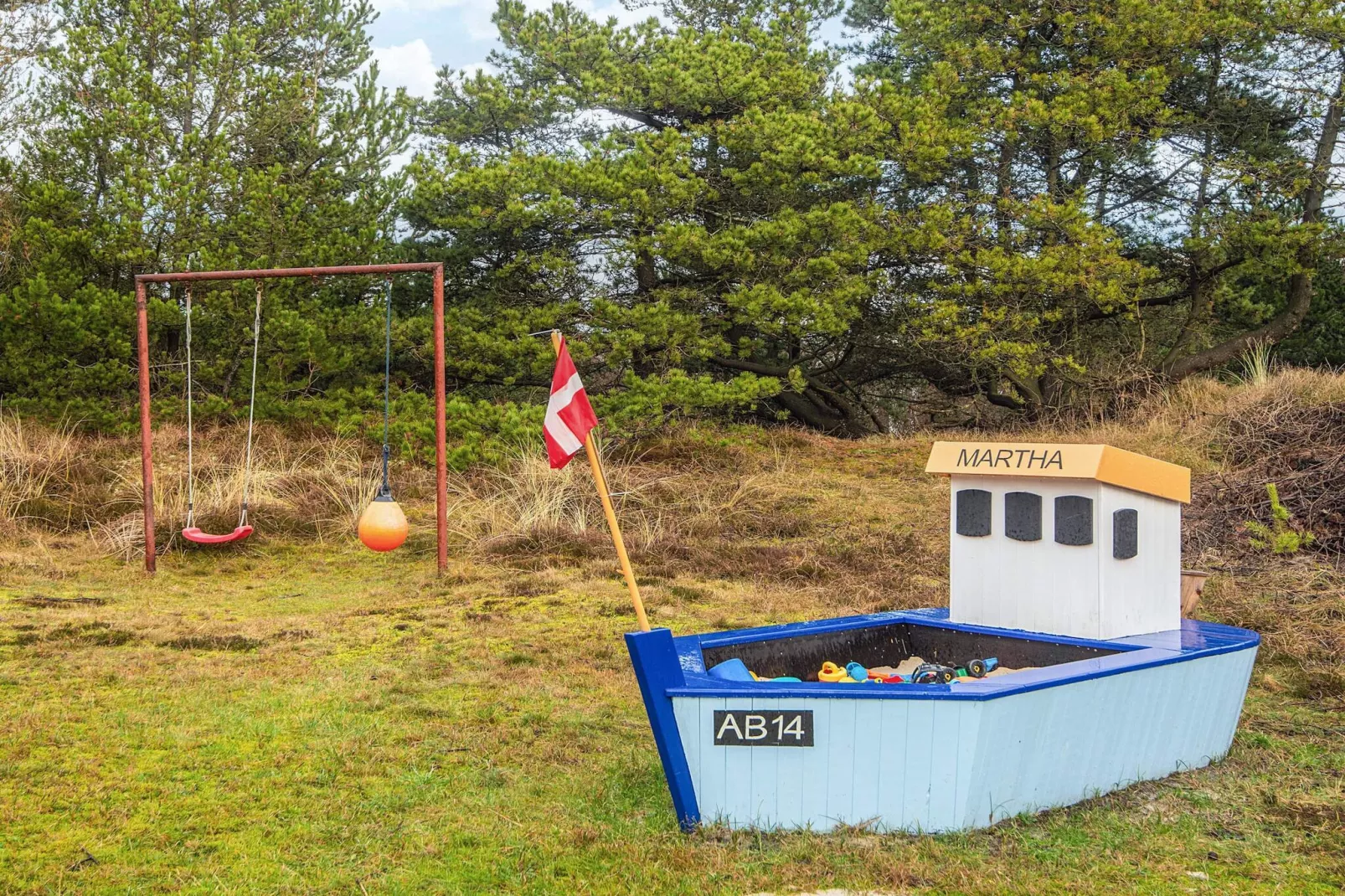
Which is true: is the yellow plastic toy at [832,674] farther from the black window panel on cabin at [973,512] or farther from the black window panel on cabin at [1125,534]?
the black window panel on cabin at [1125,534]

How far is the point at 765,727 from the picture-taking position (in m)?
3.83

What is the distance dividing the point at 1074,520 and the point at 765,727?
67.7 inches

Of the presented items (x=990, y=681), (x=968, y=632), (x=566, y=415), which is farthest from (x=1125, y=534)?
(x=566, y=415)

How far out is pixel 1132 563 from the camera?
4902mm

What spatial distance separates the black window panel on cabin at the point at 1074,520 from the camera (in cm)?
475

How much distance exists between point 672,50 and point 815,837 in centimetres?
1233

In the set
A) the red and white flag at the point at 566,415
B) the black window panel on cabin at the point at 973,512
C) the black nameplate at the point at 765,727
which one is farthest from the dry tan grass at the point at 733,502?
the black nameplate at the point at 765,727

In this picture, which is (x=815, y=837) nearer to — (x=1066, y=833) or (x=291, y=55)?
(x=1066, y=833)

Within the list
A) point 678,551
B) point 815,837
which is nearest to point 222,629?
point 678,551

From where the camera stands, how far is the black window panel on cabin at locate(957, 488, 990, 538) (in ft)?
16.8

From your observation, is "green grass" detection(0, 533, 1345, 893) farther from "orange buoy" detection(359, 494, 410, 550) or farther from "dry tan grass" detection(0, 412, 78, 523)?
"dry tan grass" detection(0, 412, 78, 523)

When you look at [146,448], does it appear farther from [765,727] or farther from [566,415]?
[765,727]

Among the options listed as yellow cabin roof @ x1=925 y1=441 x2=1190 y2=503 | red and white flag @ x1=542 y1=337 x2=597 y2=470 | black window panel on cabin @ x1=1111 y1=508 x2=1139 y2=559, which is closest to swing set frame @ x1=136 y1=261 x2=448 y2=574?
red and white flag @ x1=542 y1=337 x2=597 y2=470

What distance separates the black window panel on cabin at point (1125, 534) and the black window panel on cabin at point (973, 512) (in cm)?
52
